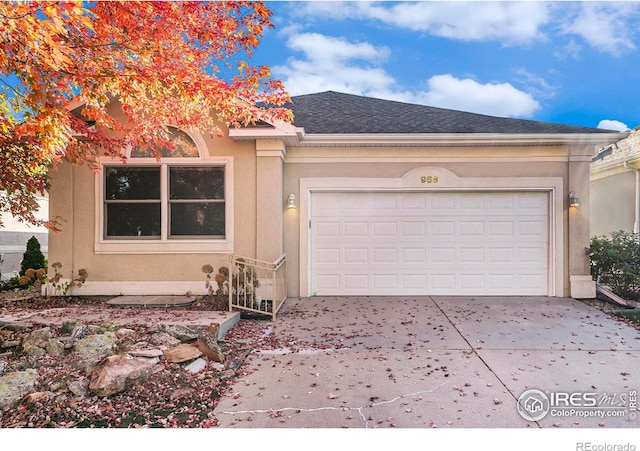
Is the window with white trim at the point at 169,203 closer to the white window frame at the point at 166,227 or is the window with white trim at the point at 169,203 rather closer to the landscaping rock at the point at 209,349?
the white window frame at the point at 166,227

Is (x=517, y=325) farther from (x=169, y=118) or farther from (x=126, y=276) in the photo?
(x=126, y=276)

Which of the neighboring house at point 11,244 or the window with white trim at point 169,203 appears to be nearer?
the window with white trim at point 169,203

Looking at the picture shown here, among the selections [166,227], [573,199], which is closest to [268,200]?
[166,227]

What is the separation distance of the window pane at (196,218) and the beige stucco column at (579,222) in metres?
6.89

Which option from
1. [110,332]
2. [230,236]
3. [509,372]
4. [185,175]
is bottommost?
[509,372]

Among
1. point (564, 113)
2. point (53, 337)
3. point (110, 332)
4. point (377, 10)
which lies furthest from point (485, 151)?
point (53, 337)

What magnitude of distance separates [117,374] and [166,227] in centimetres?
409

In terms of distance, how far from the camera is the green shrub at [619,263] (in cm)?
662

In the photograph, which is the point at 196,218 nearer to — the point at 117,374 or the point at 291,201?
the point at 291,201

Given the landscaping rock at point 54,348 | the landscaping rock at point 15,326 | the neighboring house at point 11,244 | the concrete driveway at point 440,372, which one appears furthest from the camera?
the neighboring house at point 11,244

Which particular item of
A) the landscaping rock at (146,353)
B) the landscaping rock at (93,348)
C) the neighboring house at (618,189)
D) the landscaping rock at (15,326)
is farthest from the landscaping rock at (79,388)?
the neighboring house at (618,189)

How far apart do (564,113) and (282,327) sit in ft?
26.1

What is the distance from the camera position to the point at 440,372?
363 cm

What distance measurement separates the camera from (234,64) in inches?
219
